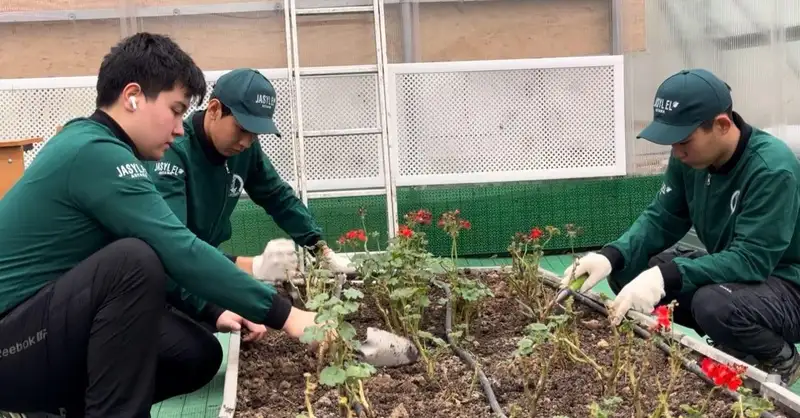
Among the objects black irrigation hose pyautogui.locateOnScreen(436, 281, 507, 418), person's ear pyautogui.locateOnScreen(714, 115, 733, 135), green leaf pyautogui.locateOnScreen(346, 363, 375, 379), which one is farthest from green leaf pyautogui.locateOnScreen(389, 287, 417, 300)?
person's ear pyautogui.locateOnScreen(714, 115, 733, 135)

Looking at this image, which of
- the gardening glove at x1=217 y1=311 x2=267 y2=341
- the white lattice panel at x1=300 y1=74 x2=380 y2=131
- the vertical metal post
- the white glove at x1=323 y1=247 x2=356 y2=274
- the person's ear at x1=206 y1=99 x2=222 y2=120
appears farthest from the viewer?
the vertical metal post

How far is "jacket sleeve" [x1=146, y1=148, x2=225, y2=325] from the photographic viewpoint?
7.80 feet

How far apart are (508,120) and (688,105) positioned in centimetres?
228

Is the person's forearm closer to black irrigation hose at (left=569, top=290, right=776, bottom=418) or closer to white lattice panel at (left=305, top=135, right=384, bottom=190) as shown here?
black irrigation hose at (left=569, top=290, right=776, bottom=418)

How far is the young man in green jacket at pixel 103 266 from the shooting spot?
1.67m

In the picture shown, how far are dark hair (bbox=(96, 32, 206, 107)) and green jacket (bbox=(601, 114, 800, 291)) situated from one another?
1.41 m

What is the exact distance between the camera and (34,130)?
4168 mm

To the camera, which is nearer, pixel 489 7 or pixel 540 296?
pixel 540 296

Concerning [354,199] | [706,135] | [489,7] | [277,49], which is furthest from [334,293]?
[489,7]

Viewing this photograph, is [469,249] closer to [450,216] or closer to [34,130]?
[450,216]

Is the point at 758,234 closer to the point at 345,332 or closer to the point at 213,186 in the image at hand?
the point at 345,332

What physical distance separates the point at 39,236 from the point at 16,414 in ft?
1.45

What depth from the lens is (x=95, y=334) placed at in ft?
5.48

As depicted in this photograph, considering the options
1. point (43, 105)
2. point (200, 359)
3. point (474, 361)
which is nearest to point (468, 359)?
point (474, 361)
